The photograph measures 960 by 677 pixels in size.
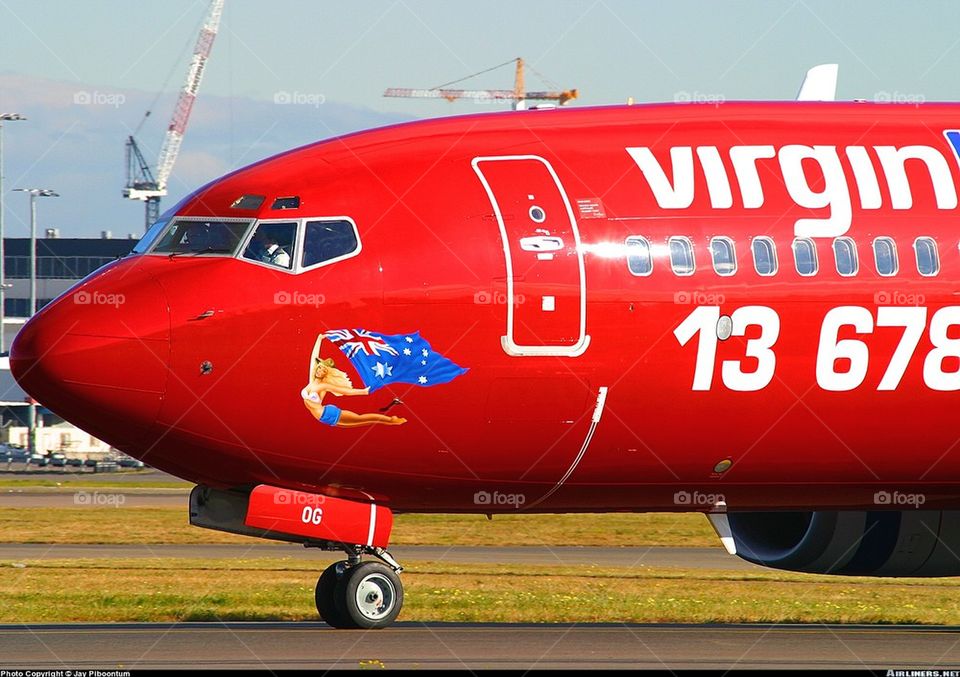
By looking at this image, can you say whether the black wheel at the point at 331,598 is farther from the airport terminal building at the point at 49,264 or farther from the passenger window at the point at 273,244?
the airport terminal building at the point at 49,264

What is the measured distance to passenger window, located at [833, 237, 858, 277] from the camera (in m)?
16.9

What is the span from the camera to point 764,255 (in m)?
16.8

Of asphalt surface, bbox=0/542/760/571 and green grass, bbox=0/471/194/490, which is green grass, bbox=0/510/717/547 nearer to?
asphalt surface, bbox=0/542/760/571

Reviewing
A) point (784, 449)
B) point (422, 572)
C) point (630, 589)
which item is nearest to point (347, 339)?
point (784, 449)

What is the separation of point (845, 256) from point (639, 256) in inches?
94.8

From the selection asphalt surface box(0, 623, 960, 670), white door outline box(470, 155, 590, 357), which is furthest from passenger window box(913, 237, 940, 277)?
asphalt surface box(0, 623, 960, 670)

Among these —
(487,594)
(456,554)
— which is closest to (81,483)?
(456,554)

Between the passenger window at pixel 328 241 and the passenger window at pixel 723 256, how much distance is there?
3.93 m

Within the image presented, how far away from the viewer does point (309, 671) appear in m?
13.7

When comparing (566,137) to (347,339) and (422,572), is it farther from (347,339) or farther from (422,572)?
(422,572)

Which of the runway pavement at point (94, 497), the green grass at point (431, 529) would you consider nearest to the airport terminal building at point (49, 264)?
the runway pavement at point (94, 497)

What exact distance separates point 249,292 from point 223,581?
12.1 m

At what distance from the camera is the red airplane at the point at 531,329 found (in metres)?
15.5

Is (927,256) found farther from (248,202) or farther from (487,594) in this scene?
(487,594)
